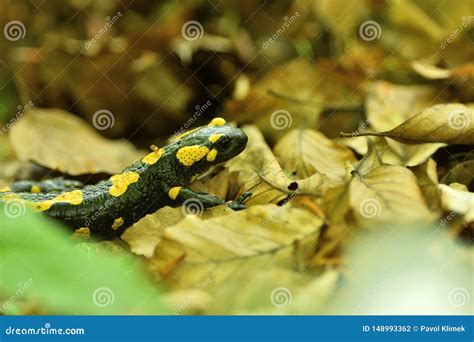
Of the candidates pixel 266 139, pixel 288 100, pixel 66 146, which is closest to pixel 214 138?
pixel 266 139

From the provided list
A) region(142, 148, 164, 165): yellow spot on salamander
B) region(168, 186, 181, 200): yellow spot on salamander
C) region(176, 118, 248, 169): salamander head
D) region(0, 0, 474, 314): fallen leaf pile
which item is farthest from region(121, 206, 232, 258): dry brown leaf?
region(142, 148, 164, 165): yellow spot on salamander

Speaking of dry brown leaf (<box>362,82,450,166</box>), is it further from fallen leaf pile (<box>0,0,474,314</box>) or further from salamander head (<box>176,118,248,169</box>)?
salamander head (<box>176,118,248,169</box>)

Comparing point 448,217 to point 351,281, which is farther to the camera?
point 448,217

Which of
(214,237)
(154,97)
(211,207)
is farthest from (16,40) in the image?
(214,237)

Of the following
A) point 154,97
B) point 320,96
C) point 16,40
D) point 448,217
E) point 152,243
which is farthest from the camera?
point 16,40

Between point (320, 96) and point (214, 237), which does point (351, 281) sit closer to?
point (214, 237)

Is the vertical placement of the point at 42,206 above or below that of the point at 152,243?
below

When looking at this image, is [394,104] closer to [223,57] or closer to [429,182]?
[429,182]
